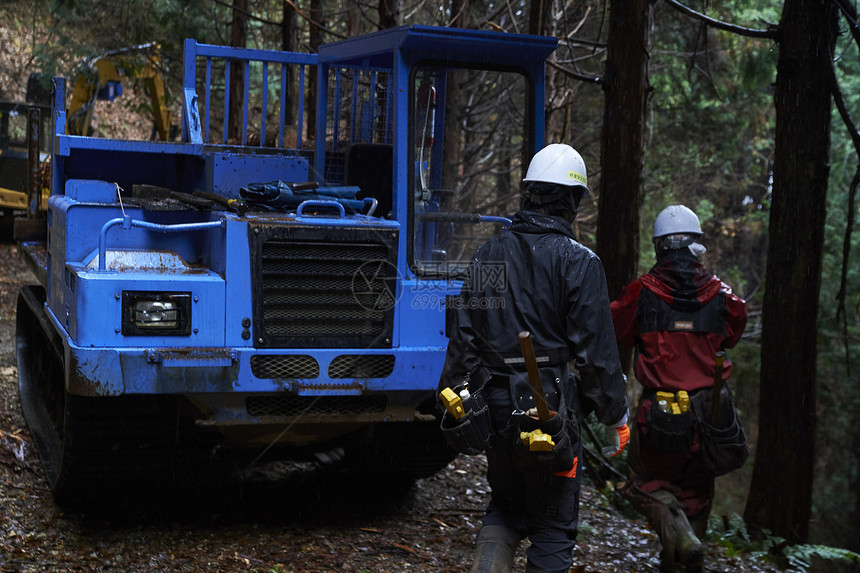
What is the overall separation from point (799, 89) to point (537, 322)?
10.9ft

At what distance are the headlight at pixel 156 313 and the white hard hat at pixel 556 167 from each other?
6.17 ft

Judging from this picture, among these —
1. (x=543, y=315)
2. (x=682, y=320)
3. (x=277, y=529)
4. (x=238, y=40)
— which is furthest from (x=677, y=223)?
(x=238, y=40)

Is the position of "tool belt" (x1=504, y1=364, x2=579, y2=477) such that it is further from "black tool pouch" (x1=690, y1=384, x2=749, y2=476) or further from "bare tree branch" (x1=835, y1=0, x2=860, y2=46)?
"bare tree branch" (x1=835, y1=0, x2=860, y2=46)

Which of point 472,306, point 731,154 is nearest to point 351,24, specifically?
point 731,154

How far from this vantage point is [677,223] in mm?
5035

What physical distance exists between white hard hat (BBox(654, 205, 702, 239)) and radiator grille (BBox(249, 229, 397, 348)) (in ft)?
5.12

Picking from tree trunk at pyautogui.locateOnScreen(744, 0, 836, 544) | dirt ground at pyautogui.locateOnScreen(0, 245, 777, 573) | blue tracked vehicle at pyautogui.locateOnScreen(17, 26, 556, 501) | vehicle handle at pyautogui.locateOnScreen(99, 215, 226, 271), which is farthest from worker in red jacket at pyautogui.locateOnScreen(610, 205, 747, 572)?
vehicle handle at pyautogui.locateOnScreen(99, 215, 226, 271)

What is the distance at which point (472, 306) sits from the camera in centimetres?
371

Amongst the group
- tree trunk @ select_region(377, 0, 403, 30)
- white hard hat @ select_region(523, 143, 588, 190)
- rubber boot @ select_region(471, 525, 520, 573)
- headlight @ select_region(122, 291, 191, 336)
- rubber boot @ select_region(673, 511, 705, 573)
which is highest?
tree trunk @ select_region(377, 0, 403, 30)

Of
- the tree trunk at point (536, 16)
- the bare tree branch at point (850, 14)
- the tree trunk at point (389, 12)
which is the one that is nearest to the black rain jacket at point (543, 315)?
the bare tree branch at point (850, 14)

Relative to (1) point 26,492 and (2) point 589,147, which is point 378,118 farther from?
(2) point 589,147

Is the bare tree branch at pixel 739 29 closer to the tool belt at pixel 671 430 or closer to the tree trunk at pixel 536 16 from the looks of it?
the tree trunk at pixel 536 16

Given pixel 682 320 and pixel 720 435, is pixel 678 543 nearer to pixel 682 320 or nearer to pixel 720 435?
pixel 720 435

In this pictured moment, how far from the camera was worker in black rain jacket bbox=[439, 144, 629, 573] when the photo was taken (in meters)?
3.54
